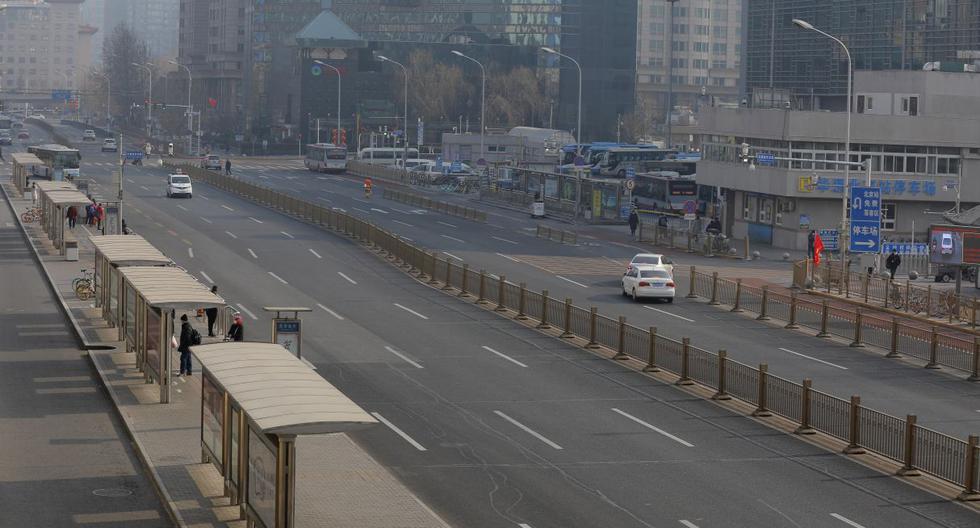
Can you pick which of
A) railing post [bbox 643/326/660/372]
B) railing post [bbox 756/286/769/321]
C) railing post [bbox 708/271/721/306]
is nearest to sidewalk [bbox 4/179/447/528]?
railing post [bbox 643/326/660/372]

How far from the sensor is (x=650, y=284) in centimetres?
4925

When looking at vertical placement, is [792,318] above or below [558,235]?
below

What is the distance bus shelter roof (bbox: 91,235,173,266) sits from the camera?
124 ft

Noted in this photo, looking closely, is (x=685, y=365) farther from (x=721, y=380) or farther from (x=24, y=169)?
(x=24, y=169)

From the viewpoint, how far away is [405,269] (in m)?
57.1

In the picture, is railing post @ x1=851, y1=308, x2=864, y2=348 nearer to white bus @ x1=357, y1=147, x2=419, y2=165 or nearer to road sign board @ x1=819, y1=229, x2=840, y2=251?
road sign board @ x1=819, y1=229, x2=840, y2=251

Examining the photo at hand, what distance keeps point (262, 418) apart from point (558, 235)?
53.6 m

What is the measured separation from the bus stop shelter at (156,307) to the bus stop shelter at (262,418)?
6297 millimetres

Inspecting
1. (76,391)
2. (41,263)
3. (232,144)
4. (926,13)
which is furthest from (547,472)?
(232,144)

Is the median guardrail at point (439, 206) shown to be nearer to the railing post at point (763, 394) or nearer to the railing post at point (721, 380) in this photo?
the railing post at point (721, 380)

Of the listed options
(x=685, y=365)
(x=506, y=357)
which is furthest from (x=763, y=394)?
(x=506, y=357)

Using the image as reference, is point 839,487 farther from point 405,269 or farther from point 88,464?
point 405,269

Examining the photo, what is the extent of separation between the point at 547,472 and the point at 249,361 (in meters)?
5.73

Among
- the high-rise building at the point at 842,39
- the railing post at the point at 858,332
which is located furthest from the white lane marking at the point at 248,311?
the high-rise building at the point at 842,39
